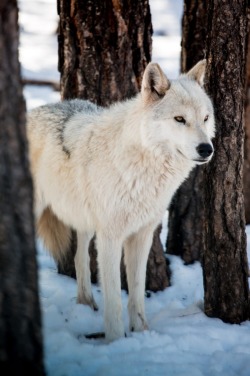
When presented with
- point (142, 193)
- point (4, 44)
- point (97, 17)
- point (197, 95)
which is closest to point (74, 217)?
point (142, 193)

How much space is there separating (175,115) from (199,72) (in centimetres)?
53

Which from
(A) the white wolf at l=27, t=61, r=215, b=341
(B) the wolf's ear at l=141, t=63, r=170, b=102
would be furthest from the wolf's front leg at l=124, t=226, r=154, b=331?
(B) the wolf's ear at l=141, t=63, r=170, b=102

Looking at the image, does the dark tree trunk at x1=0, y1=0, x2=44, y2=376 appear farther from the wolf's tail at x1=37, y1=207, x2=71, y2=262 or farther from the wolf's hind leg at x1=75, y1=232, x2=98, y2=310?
the wolf's tail at x1=37, y1=207, x2=71, y2=262

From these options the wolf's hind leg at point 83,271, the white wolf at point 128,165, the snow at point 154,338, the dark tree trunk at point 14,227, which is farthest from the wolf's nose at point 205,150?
the wolf's hind leg at point 83,271

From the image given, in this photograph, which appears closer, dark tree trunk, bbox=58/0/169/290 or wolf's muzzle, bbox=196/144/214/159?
wolf's muzzle, bbox=196/144/214/159

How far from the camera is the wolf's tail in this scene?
5.09 m

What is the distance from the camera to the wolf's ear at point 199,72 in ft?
13.4

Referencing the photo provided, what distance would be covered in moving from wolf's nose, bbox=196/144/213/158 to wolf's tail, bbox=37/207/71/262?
6.42 feet

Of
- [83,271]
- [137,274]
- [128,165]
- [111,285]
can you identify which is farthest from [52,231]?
[128,165]

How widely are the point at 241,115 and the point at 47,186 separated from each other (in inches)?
71.3

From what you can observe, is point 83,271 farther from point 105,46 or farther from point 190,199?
point 105,46

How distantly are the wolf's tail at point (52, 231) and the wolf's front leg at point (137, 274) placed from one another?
94cm

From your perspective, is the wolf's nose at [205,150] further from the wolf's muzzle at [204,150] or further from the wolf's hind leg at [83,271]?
the wolf's hind leg at [83,271]

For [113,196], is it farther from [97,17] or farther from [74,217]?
[97,17]
